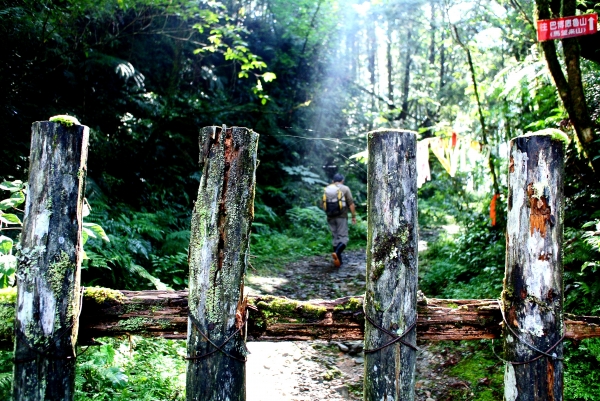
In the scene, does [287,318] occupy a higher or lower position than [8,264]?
lower

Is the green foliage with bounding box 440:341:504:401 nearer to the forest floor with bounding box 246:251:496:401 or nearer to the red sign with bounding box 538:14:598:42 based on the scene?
the forest floor with bounding box 246:251:496:401

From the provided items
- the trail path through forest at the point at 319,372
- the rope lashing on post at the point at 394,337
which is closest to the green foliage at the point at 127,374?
the trail path through forest at the point at 319,372

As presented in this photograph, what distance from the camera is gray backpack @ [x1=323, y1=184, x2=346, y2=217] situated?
9.72 metres

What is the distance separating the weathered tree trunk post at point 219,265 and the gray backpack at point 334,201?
22.3 ft

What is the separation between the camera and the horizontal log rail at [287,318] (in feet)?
10.7

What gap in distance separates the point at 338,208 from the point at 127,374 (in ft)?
20.3

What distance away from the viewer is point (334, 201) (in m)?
9.73

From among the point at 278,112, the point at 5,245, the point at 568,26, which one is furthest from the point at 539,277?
the point at 278,112

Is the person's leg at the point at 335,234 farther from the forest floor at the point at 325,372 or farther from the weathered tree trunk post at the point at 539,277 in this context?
the weathered tree trunk post at the point at 539,277

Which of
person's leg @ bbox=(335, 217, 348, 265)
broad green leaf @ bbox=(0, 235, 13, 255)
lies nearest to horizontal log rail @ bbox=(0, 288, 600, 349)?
broad green leaf @ bbox=(0, 235, 13, 255)

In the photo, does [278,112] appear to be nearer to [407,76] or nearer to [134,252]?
[134,252]

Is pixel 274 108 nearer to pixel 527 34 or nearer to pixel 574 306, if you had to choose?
pixel 527 34

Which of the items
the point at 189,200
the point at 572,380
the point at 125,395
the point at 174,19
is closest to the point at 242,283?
the point at 125,395

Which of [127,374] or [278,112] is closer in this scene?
[127,374]
